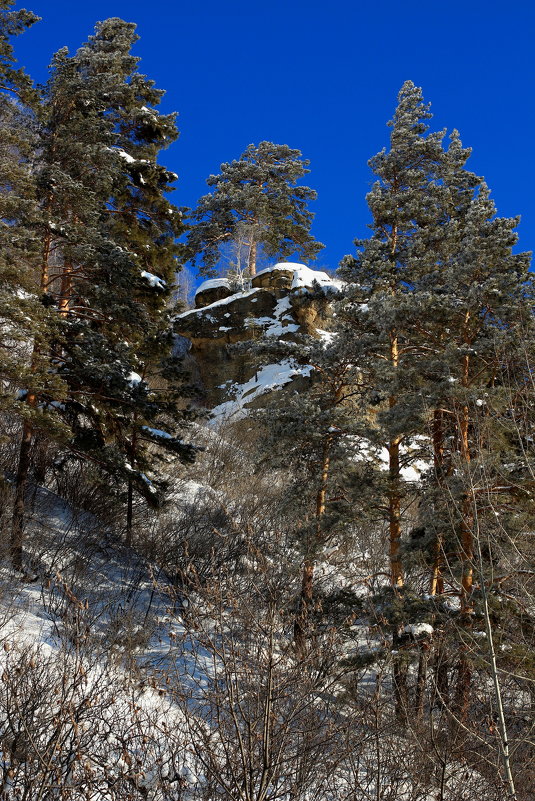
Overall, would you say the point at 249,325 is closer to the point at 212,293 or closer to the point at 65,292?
the point at 212,293

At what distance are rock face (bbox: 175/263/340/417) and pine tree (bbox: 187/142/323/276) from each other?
1685 mm

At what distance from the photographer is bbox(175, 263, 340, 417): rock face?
29.1 m

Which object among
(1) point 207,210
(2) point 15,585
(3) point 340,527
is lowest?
(2) point 15,585

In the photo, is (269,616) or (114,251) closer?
(269,616)

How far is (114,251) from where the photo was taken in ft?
34.2

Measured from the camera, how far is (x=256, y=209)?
99.4 ft

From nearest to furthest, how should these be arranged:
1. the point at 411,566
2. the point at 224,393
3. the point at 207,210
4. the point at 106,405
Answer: the point at 411,566, the point at 106,405, the point at 224,393, the point at 207,210

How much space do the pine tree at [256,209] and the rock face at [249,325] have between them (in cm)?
168

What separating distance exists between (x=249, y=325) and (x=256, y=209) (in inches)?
245

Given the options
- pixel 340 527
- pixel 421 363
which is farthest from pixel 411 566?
pixel 421 363

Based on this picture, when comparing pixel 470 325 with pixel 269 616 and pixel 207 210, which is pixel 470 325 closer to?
pixel 269 616

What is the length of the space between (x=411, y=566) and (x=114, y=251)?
767 centimetres

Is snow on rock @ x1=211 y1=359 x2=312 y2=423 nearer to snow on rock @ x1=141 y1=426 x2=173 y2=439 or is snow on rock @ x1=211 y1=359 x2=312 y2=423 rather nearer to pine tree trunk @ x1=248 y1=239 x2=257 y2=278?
pine tree trunk @ x1=248 y1=239 x2=257 y2=278

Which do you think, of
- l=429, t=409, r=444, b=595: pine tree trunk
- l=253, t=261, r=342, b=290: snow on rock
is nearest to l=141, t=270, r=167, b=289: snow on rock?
l=429, t=409, r=444, b=595: pine tree trunk
